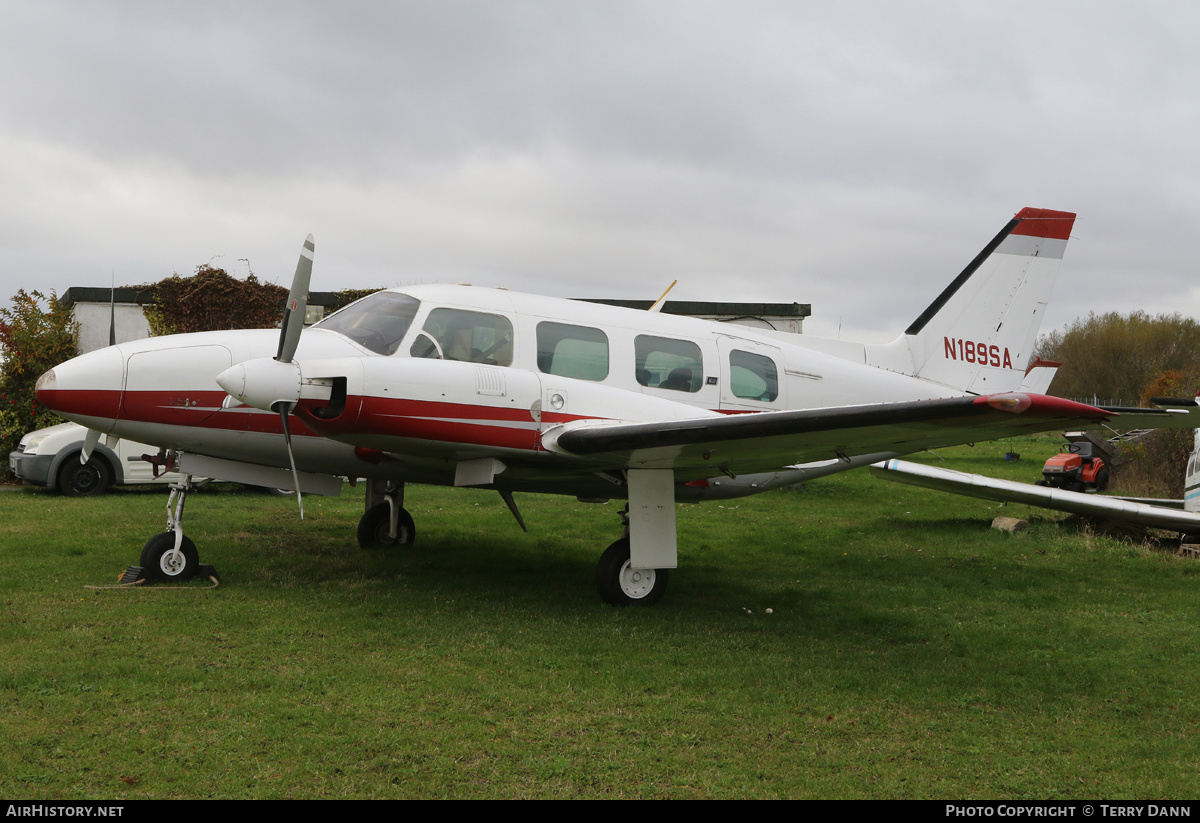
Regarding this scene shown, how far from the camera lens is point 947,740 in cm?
453

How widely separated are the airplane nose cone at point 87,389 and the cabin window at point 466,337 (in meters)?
2.54

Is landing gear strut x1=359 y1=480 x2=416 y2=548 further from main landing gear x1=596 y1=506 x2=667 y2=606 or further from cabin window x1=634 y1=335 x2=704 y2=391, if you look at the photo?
cabin window x1=634 y1=335 x2=704 y2=391

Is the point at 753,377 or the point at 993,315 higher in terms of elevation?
the point at 993,315

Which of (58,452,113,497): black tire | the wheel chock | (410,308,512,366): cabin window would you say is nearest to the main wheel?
(410,308,512,366): cabin window

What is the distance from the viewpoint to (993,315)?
10.2 m

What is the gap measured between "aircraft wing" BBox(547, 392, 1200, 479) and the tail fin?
3.39m

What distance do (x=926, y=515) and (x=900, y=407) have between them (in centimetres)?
1023

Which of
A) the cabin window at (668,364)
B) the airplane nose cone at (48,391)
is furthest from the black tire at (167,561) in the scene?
the cabin window at (668,364)

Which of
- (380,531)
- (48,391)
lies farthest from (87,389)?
(380,531)

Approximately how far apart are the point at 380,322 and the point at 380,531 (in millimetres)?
3712

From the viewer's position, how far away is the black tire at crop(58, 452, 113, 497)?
45.4ft

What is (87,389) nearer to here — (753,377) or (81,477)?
(753,377)

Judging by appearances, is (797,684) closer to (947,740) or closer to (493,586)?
(947,740)
